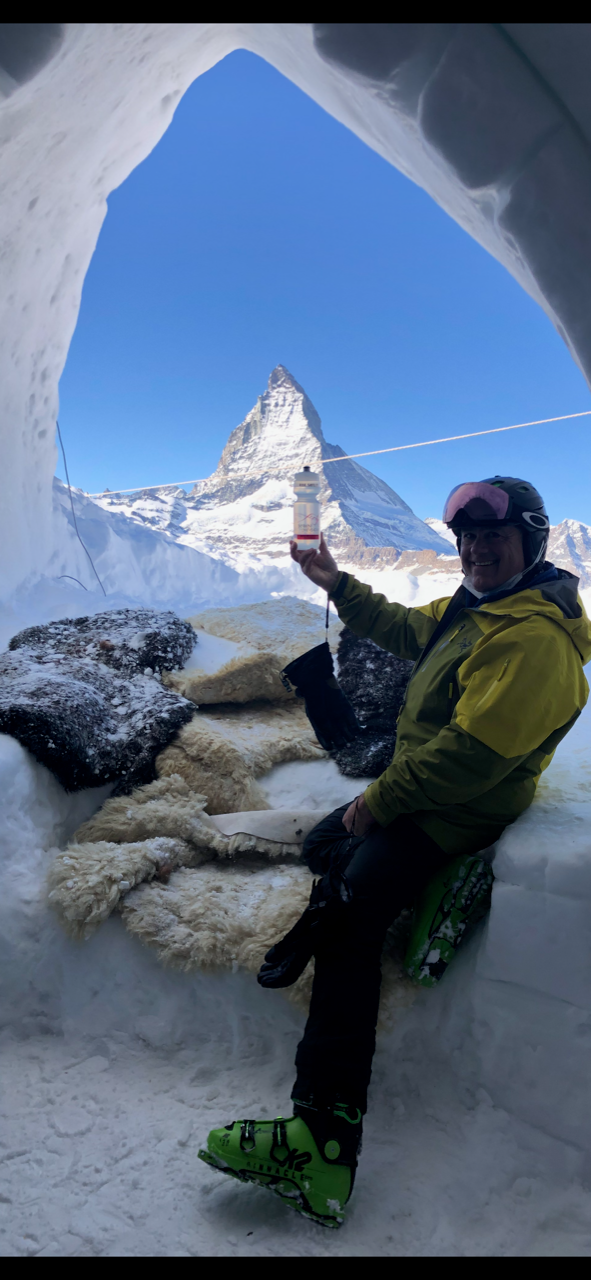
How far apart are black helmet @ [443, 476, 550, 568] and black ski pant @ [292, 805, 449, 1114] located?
58cm

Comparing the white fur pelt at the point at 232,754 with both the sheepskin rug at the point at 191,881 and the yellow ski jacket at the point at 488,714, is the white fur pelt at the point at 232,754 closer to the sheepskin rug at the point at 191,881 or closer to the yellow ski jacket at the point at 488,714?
the sheepskin rug at the point at 191,881

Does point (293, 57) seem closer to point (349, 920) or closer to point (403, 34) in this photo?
point (403, 34)

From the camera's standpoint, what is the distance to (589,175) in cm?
113

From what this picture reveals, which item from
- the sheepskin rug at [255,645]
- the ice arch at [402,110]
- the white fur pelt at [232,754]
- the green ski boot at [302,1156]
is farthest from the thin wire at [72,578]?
the green ski boot at [302,1156]

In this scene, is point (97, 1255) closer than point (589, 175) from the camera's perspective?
Yes

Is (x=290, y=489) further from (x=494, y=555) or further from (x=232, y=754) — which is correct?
(x=494, y=555)

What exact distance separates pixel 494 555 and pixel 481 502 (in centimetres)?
10

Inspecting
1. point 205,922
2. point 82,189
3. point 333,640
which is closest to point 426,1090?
point 205,922

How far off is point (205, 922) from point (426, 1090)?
49cm

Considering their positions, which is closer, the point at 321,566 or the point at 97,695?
the point at 321,566

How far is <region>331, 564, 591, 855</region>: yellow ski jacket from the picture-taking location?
3.35ft

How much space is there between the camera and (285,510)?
587 inches

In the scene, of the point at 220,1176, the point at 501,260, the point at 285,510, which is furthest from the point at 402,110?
the point at 285,510

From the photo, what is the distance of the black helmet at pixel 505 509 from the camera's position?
120 centimetres
